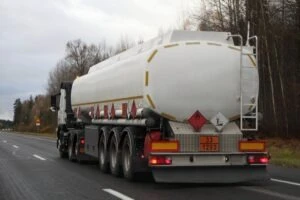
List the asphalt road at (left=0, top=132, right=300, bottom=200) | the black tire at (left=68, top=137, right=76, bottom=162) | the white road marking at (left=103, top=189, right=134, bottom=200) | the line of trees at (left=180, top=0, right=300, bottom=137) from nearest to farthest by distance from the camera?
1. the white road marking at (left=103, top=189, right=134, bottom=200)
2. the asphalt road at (left=0, top=132, right=300, bottom=200)
3. the black tire at (left=68, top=137, right=76, bottom=162)
4. the line of trees at (left=180, top=0, right=300, bottom=137)

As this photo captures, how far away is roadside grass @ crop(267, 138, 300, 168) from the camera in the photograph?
20.0 metres

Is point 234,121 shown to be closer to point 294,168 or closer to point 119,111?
point 119,111

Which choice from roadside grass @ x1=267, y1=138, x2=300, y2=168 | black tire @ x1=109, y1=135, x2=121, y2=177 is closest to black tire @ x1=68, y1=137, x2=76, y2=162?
black tire @ x1=109, y1=135, x2=121, y2=177

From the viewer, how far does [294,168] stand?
59.6ft

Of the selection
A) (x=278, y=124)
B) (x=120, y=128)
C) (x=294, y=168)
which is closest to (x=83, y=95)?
(x=120, y=128)

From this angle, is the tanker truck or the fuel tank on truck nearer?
the tanker truck

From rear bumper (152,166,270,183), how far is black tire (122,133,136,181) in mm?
1376

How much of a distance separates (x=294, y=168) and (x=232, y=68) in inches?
245

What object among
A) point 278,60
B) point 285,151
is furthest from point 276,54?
point 285,151

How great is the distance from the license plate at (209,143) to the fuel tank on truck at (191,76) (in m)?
0.55

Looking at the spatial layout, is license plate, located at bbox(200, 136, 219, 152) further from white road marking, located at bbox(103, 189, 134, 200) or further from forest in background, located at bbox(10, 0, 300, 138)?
forest in background, located at bbox(10, 0, 300, 138)

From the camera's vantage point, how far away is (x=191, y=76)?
42.7 ft

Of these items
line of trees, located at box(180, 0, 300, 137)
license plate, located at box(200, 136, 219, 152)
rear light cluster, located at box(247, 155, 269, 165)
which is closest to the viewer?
license plate, located at box(200, 136, 219, 152)

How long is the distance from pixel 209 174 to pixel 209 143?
673mm
